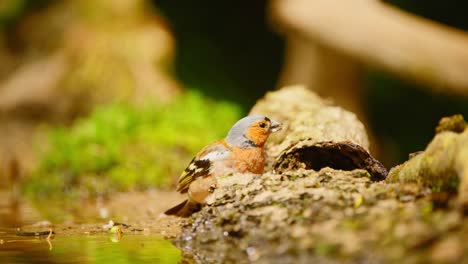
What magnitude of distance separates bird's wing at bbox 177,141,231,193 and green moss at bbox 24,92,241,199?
319 centimetres

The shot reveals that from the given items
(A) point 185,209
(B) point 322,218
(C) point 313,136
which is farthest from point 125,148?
(B) point 322,218

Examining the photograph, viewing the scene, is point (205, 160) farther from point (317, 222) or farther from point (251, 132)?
point (317, 222)

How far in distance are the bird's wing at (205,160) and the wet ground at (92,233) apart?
1.01ft

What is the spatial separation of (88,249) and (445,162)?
1.79m

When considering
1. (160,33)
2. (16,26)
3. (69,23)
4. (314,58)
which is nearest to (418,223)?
(314,58)

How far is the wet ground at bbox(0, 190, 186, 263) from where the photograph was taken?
A: 3.63 metres

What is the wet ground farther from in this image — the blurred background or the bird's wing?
the blurred background

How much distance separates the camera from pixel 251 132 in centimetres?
459

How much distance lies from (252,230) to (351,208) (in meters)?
0.47

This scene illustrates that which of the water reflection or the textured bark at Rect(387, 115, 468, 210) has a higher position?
the textured bark at Rect(387, 115, 468, 210)

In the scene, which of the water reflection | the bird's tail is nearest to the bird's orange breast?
the bird's tail

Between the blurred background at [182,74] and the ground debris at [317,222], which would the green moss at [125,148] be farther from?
the ground debris at [317,222]

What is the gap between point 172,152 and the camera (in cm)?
830

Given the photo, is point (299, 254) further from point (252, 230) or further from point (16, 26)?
point (16, 26)
